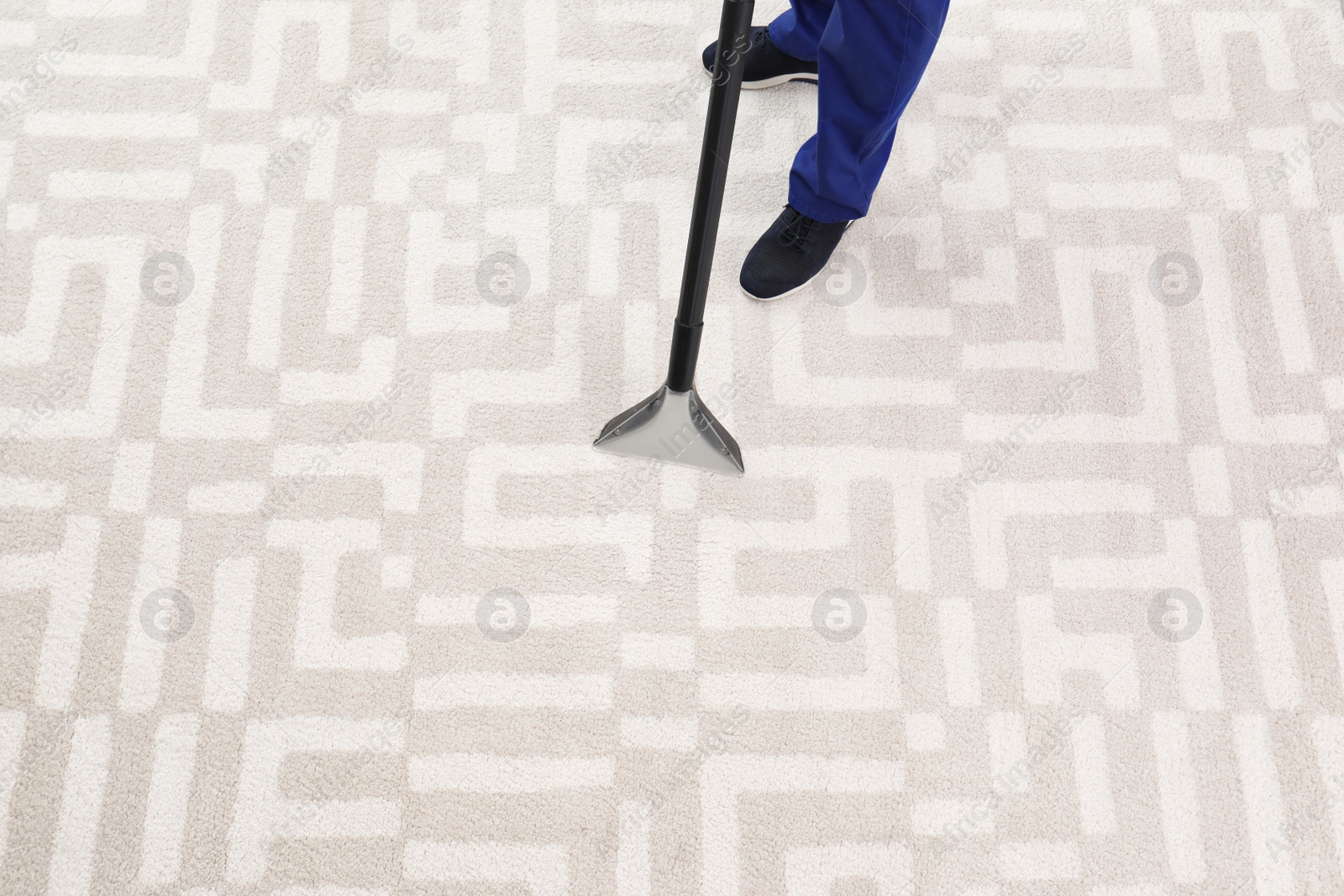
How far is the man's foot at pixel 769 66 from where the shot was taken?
4.42 feet

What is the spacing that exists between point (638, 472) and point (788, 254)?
0.35 metres

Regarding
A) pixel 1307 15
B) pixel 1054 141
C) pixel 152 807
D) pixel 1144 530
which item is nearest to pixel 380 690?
pixel 152 807

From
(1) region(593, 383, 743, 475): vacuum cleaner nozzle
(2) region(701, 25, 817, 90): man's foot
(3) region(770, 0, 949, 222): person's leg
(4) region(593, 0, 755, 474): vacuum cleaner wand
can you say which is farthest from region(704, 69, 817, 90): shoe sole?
(1) region(593, 383, 743, 475): vacuum cleaner nozzle

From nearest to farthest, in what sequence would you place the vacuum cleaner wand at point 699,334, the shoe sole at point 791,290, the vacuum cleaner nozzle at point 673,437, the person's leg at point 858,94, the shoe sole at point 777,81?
the vacuum cleaner wand at point 699,334 < the person's leg at point 858,94 < the vacuum cleaner nozzle at point 673,437 < the shoe sole at point 791,290 < the shoe sole at point 777,81

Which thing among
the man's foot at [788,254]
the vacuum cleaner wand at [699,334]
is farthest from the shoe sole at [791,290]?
the vacuum cleaner wand at [699,334]

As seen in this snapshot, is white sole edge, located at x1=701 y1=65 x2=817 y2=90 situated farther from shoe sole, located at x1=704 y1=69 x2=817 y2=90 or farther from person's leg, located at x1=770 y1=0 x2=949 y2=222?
person's leg, located at x1=770 y1=0 x2=949 y2=222

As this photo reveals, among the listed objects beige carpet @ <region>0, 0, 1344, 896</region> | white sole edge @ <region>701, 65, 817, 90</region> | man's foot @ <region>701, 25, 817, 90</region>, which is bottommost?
beige carpet @ <region>0, 0, 1344, 896</region>

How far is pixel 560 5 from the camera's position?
1429 mm

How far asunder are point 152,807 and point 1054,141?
1.40 meters

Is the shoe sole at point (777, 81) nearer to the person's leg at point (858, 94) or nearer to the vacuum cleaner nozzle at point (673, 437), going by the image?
the person's leg at point (858, 94)

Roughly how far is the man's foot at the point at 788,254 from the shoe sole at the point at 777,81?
24cm

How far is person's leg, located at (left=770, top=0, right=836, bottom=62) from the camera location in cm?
127

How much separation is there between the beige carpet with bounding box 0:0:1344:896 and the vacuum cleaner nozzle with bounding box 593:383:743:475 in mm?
29

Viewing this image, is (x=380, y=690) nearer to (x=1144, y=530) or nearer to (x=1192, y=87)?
(x=1144, y=530)
